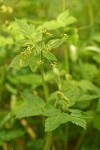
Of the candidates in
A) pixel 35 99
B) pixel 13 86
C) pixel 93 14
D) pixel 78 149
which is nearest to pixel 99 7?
pixel 93 14

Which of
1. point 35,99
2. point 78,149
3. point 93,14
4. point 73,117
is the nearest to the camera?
point 73,117

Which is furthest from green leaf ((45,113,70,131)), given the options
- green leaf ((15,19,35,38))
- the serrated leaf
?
green leaf ((15,19,35,38))

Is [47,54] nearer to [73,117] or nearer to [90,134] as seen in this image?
[73,117]

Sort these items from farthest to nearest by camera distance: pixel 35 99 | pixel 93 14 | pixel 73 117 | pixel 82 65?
pixel 93 14, pixel 82 65, pixel 35 99, pixel 73 117

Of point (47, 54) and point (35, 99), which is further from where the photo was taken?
point (35, 99)

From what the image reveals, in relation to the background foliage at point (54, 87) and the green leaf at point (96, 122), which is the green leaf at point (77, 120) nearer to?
the background foliage at point (54, 87)

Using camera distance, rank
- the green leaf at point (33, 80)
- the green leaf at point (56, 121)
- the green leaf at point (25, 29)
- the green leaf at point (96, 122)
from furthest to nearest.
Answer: the green leaf at point (33, 80), the green leaf at point (96, 122), the green leaf at point (25, 29), the green leaf at point (56, 121)

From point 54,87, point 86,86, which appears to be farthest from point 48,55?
point 54,87

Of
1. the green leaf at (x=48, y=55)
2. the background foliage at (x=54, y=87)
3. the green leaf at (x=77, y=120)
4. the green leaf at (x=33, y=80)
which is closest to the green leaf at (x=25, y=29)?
the green leaf at (x=48, y=55)

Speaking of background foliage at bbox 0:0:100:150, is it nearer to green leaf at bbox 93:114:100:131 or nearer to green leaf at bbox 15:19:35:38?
green leaf at bbox 93:114:100:131
